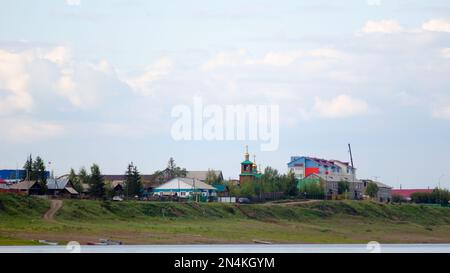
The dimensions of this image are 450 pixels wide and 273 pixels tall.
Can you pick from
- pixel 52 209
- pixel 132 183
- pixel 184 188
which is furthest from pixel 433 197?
pixel 52 209

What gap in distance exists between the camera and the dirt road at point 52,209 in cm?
2647

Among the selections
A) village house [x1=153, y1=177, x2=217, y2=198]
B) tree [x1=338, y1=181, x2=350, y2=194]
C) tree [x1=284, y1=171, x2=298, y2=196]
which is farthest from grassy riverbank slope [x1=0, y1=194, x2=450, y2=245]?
village house [x1=153, y1=177, x2=217, y2=198]

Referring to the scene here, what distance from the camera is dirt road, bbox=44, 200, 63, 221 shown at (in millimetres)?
26466

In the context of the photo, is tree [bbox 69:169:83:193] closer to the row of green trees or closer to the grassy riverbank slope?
the grassy riverbank slope

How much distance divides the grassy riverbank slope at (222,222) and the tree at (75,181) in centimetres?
623

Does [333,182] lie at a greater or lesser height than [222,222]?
greater

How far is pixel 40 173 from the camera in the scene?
33.4 meters

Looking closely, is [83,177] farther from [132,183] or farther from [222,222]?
[222,222]

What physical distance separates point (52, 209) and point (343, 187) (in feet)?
62.9

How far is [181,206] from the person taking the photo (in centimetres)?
3188

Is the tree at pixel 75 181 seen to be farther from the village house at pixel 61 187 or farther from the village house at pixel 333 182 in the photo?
the village house at pixel 333 182

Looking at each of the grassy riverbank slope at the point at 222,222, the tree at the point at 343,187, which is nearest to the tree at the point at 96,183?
the grassy riverbank slope at the point at 222,222

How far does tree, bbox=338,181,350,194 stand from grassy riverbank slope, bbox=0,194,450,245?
6310 mm
